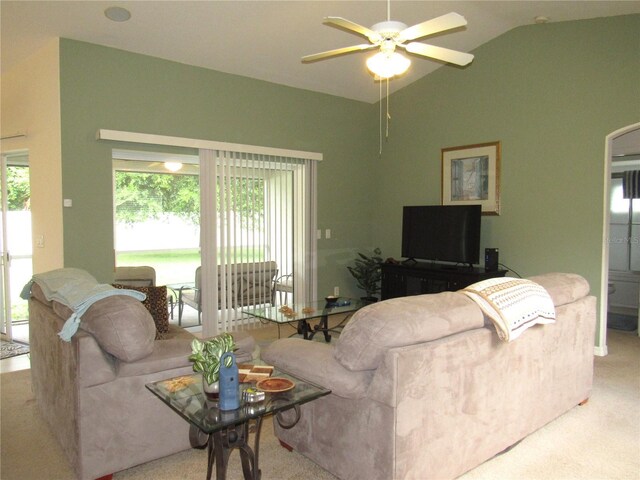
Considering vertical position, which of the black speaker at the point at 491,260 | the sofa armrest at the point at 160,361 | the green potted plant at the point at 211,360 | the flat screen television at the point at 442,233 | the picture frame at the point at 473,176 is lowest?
the sofa armrest at the point at 160,361

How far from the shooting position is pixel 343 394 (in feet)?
7.05

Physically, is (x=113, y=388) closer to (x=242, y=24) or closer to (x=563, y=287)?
(x=563, y=287)

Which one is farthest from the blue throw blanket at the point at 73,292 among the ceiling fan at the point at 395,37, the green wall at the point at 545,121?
the green wall at the point at 545,121

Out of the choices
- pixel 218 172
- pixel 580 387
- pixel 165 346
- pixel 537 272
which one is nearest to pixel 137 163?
pixel 218 172

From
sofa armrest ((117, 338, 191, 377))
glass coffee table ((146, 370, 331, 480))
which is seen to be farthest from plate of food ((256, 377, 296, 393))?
sofa armrest ((117, 338, 191, 377))

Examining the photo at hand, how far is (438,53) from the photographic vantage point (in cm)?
326

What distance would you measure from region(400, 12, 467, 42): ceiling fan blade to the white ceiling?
5.59 feet

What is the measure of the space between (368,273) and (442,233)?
1.28m

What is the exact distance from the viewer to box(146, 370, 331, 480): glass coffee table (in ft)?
6.02

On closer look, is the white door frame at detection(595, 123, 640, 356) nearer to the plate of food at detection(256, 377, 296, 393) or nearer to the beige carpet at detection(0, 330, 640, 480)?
the beige carpet at detection(0, 330, 640, 480)

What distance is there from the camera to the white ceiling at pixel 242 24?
4027mm

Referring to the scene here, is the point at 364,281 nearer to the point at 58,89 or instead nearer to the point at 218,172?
the point at 218,172

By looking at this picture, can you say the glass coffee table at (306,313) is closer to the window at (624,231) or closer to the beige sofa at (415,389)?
the beige sofa at (415,389)

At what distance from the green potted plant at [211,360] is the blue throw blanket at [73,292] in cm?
80
